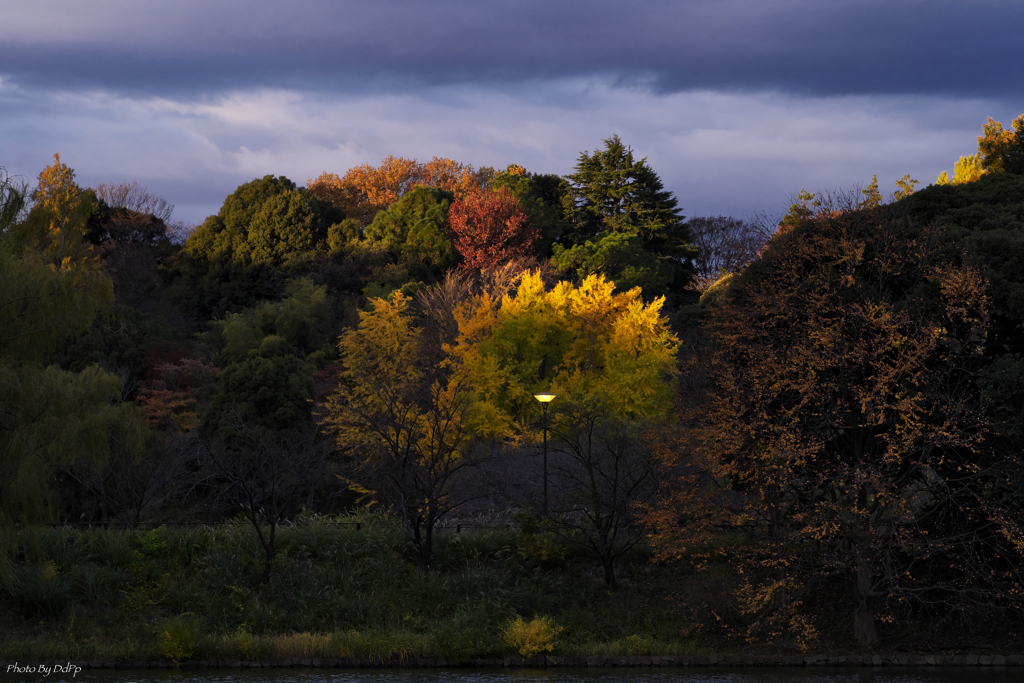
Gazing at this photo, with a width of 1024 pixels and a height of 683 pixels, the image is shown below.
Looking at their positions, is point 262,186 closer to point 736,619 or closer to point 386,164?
point 386,164

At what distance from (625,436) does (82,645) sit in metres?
12.8

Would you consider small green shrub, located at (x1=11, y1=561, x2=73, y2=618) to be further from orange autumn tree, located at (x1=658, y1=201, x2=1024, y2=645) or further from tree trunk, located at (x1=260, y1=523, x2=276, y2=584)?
orange autumn tree, located at (x1=658, y1=201, x2=1024, y2=645)

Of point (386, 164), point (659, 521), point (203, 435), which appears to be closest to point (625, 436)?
point (659, 521)

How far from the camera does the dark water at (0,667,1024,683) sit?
1722cm

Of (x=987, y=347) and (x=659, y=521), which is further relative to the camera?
(x=659, y=521)

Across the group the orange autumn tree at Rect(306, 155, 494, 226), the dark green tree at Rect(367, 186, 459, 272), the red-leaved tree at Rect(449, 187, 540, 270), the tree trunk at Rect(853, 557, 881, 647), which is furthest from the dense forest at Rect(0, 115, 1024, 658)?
the orange autumn tree at Rect(306, 155, 494, 226)

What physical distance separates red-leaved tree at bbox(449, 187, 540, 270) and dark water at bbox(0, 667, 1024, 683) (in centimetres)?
3716

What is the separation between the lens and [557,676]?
1802 cm

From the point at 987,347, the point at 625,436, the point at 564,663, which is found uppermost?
the point at 987,347

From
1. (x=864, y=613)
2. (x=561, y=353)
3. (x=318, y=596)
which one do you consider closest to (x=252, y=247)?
(x=561, y=353)

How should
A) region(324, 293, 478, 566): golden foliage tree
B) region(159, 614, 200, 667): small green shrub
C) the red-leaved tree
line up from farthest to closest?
the red-leaved tree → region(324, 293, 478, 566): golden foliage tree → region(159, 614, 200, 667): small green shrub

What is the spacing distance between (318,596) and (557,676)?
633 centimetres

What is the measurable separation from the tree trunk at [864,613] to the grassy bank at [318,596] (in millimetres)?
3535

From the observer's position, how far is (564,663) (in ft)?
63.5
